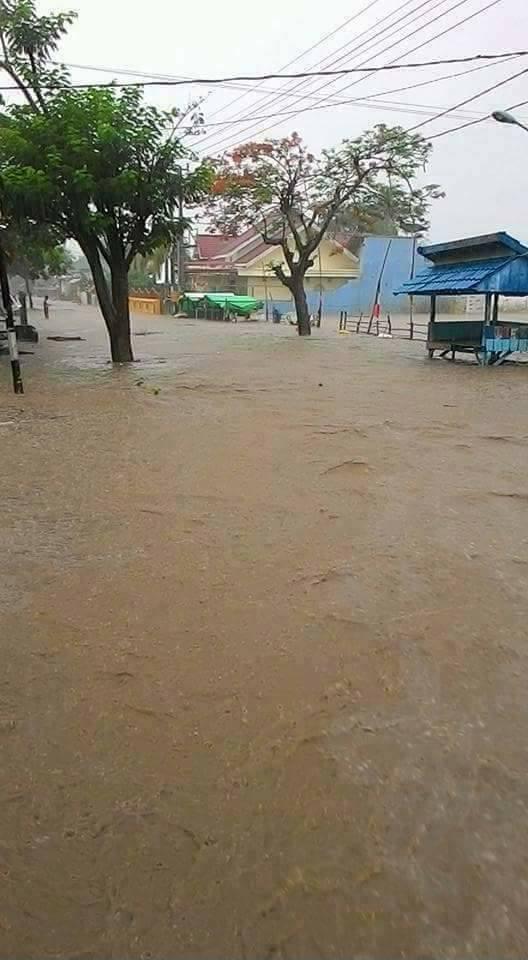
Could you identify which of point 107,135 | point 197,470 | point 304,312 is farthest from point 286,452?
point 304,312

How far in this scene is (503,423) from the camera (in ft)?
30.1

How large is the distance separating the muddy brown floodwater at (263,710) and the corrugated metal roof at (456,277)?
30.0 ft

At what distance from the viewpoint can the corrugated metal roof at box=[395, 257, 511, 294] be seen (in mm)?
14695

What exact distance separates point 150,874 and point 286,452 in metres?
5.60

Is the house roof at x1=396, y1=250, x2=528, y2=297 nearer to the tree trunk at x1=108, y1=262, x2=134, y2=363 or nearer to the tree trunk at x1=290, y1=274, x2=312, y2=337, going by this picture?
the tree trunk at x1=108, y1=262, x2=134, y2=363

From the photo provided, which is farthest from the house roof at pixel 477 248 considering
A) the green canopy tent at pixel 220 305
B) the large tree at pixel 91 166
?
the green canopy tent at pixel 220 305

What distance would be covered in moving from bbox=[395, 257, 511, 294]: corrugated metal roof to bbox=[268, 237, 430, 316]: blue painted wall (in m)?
23.0

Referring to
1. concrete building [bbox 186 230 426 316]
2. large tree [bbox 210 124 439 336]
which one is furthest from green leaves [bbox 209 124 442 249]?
concrete building [bbox 186 230 426 316]

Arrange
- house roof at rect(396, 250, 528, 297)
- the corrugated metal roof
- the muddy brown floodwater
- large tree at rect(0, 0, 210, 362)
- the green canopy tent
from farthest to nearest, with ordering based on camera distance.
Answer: the green canopy tent, the corrugated metal roof, house roof at rect(396, 250, 528, 297), large tree at rect(0, 0, 210, 362), the muddy brown floodwater

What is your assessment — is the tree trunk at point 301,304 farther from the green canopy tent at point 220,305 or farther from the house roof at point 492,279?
the green canopy tent at point 220,305

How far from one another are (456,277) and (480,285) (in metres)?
1.36

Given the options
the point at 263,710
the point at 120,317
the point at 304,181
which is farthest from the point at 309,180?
the point at 263,710

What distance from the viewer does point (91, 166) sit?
12.7 metres

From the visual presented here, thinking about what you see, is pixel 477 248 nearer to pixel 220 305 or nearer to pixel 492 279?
pixel 492 279
